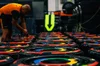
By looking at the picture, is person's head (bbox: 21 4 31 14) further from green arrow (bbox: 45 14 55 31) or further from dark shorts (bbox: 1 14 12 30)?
green arrow (bbox: 45 14 55 31)

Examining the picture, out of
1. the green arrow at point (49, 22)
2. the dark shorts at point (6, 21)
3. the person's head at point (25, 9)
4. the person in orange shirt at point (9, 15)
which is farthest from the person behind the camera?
the green arrow at point (49, 22)

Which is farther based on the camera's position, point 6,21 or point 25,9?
point 6,21

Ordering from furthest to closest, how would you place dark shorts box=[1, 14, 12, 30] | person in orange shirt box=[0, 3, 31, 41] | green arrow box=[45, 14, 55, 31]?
green arrow box=[45, 14, 55, 31], dark shorts box=[1, 14, 12, 30], person in orange shirt box=[0, 3, 31, 41]

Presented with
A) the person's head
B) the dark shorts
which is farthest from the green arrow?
the person's head

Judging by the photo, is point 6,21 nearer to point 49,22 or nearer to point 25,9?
point 25,9

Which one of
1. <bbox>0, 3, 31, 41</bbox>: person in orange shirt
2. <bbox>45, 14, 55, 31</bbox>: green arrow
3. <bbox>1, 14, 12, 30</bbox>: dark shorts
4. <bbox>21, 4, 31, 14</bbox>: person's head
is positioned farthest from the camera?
<bbox>45, 14, 55, 31</bbox>: green arrow

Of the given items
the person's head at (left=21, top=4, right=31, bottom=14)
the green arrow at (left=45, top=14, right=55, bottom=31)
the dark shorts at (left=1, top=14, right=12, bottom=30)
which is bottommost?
the green arrow at (left=45, top=14, right=55, bottom=31)

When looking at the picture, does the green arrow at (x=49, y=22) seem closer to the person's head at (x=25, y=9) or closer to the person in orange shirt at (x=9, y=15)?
the person in orange shirt at (x=9, y=15)

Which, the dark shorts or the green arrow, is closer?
the dark shorts

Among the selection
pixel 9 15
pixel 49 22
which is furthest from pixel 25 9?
pixel 49 22

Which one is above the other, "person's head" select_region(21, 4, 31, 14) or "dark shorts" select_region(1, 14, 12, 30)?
"person's head" select_region(21, 4, 31, 14)

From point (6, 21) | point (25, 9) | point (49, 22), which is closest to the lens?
point (25, 9)

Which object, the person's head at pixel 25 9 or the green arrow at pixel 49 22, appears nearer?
the person's head at pixel 25 9

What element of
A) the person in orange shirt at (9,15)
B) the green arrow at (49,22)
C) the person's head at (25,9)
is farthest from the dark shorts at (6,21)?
the green arrow at (49,22)
